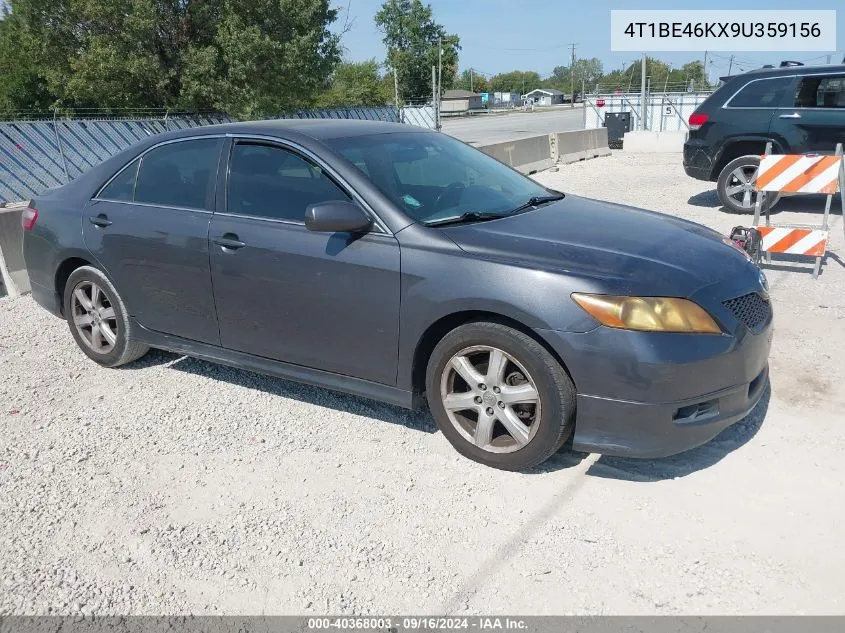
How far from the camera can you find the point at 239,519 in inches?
126

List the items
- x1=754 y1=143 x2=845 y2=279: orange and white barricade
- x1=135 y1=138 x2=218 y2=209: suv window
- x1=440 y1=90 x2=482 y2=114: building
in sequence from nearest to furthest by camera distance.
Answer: x1=135 y1=138 x2=218 y2=209: suv window < x1=754 y1=143 x2=845 y2=279: orange and white barricade < x1=440 y1=90 x2=482 y2=114: building

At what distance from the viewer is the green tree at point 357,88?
47.6 meters

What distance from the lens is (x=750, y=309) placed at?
3.40 meters

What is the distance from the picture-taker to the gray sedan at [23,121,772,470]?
122 inches

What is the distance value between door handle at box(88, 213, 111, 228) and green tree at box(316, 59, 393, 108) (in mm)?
40926

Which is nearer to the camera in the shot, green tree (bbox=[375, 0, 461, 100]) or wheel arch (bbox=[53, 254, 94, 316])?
wheel arch (bbox=[53, 254, 94, 316])

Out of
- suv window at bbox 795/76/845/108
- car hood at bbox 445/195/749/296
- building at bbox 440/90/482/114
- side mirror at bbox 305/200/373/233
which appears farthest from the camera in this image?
building at bbox 440/90/482/114

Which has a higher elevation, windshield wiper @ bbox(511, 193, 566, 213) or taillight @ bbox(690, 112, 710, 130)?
taillight @ bbox(690, 112, 710, 130)

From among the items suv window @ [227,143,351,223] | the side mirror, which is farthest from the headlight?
suv window @ [227,143,351,223]

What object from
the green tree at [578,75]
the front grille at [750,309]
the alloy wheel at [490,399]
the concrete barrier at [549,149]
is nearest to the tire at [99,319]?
the alloy wheel at [490,399]

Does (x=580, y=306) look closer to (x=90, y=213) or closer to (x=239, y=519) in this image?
(x=239, y=519)

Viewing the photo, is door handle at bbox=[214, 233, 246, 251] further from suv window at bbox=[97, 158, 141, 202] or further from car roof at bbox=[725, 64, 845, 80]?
car roof at bbox=[725, 64, 845, 80]

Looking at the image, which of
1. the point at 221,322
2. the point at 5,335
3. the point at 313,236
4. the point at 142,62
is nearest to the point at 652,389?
the point at 313,236

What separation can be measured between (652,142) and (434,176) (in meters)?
18.6
